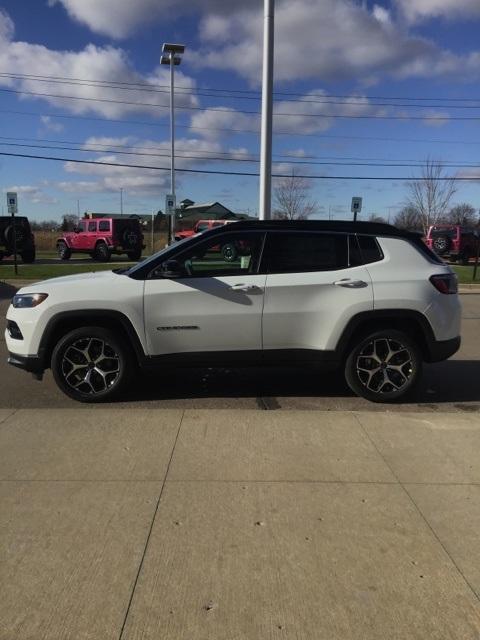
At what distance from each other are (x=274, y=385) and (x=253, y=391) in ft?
1.13

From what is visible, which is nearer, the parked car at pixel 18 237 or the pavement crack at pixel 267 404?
the pavement crack at pixel 267 404

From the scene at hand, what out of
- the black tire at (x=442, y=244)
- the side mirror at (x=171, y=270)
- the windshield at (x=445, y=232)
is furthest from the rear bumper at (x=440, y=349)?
the windshield at (x=445, y=232)


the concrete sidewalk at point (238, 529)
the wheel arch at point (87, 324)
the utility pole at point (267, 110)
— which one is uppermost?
the utility pole at point (267, 110)

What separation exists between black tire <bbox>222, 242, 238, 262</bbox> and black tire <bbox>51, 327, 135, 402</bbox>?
48.5 inches

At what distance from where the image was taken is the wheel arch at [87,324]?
521cm

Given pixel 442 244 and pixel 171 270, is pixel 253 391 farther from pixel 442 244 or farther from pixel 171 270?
pixel 442 244

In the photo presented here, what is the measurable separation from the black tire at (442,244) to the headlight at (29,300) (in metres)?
26.0

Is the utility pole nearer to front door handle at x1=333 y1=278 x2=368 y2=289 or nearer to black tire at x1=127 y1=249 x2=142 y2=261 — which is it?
front door handle at x1=333 y1=278 x2=368 y2=289

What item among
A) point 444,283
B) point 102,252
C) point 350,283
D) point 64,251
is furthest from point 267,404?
point 64,251

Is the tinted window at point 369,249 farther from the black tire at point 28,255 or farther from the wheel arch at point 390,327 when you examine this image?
the black tire at point 28,255

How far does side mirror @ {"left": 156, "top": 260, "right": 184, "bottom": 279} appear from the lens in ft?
17.0

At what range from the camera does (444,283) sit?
541 cm

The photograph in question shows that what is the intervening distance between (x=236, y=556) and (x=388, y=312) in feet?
10.0

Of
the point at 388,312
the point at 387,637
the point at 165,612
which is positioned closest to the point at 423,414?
the point at 388,312
